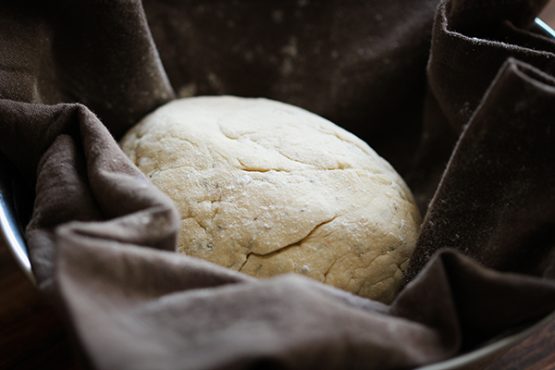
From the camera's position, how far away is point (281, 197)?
75 cm

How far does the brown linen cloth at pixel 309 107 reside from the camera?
0.47 meters

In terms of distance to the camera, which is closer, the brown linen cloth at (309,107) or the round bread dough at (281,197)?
the brown linen cloth at (309,107)

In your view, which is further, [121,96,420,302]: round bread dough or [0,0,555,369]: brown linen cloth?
[121,96,420,302]: round bread dough

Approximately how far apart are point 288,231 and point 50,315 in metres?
0.43

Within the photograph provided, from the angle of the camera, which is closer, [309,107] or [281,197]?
[281,197]

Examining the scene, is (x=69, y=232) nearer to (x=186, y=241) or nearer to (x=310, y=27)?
(x=186, y=241)

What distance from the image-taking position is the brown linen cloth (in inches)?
18.6

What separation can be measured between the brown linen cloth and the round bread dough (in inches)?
3.2

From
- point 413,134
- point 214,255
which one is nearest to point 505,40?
point 413,134

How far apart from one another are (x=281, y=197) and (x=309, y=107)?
0.37m

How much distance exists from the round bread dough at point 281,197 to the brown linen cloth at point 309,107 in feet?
0.26

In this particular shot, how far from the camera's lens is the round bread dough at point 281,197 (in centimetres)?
72

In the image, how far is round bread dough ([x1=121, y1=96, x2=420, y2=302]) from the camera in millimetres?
725

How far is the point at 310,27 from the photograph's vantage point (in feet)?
3.45
